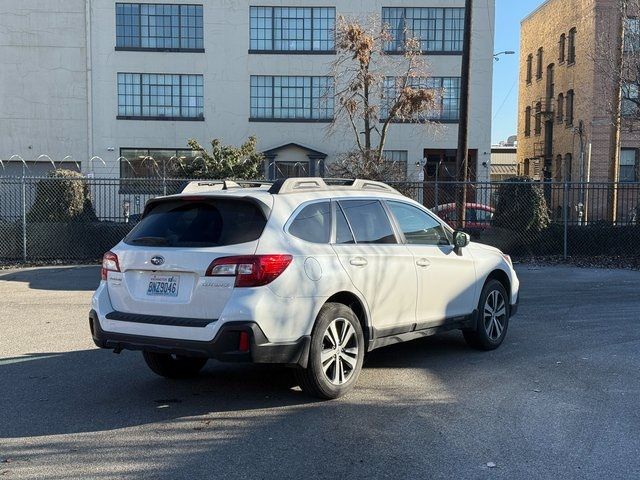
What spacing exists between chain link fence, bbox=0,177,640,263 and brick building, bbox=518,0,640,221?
40.1 ft

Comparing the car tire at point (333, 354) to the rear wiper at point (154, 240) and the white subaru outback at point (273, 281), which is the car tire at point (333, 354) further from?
the rear wiper at point (154, 240)

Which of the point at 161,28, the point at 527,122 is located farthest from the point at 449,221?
the point at 527,122

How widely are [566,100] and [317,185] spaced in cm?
3523

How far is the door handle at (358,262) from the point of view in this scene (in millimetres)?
6014

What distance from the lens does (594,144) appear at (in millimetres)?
34375

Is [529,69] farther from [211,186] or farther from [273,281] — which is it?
[273,281]

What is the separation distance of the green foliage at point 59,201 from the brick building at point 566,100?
71.1 feet

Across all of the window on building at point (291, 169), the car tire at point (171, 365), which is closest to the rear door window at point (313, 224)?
the car tire at point (171, 365)

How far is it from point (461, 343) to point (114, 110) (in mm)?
27255

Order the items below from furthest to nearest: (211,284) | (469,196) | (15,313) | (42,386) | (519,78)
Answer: (519,78), (469,196), (15,313), (42,386), (211,284)

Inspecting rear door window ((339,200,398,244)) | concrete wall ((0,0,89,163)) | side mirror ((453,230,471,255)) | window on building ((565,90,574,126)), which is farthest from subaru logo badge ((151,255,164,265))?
window on building ((565,90,574,126))

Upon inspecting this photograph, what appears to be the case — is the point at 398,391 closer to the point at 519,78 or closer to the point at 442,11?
the point at 442,11

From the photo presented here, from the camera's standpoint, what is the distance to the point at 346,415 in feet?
18.1

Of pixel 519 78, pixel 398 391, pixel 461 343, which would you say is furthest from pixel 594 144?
pixel 398 391
